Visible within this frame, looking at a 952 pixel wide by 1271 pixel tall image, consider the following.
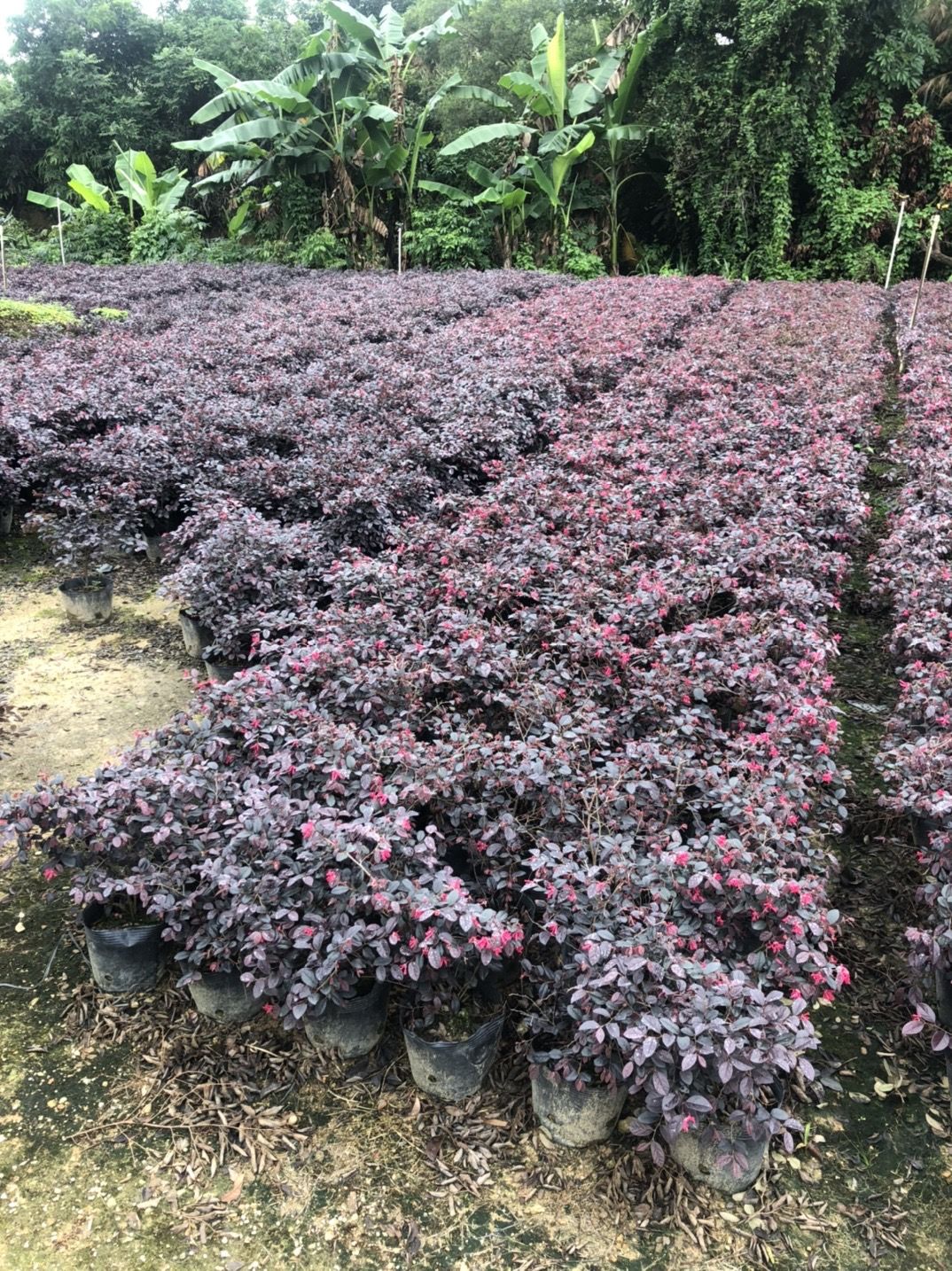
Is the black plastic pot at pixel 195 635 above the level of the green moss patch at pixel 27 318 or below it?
below

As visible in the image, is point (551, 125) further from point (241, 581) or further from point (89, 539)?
point (241, 581)

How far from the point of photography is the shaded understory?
197 centimetres

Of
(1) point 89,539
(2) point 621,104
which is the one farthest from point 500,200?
(1) point 89,539

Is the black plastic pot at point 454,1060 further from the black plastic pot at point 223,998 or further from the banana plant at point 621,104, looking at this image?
the banana plant at point 621,104

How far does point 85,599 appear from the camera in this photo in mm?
5066

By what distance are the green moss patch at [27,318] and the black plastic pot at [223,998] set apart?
8939mm

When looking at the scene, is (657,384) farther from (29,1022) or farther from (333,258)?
(333,258)

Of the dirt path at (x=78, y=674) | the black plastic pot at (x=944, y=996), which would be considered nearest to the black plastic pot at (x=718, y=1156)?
the black plastic pot at (x=944, y=996)

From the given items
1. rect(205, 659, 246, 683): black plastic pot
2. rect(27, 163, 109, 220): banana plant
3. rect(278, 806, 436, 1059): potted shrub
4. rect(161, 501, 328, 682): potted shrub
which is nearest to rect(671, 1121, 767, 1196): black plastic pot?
rect(278, 806, 436, 1059): potted shrub

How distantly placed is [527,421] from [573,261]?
13.4 metres

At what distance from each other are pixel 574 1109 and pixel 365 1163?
538 mm

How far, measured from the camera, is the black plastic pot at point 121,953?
2543mm

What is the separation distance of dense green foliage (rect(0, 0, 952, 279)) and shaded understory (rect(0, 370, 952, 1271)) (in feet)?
58.0

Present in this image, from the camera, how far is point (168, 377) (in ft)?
23.7
